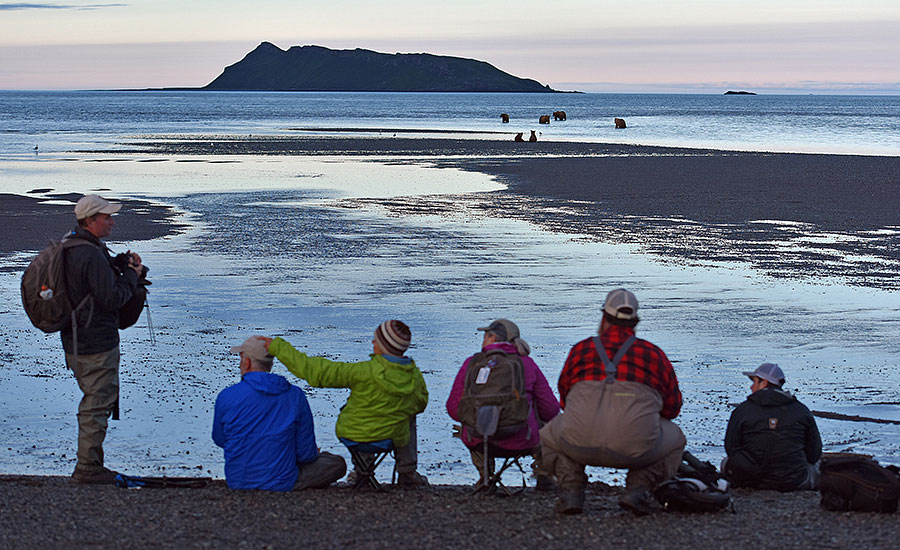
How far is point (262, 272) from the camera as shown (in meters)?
16.6

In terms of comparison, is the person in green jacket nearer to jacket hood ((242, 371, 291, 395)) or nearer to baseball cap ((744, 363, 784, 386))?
jacket hood ((242, 371, 291, 395))

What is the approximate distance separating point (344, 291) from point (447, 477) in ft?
23.7

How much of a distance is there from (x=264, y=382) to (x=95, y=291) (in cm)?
117

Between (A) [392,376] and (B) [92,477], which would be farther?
(B) [92,477]

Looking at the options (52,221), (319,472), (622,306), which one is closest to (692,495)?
(622,306)

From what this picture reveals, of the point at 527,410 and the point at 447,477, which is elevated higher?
the point at 527,410

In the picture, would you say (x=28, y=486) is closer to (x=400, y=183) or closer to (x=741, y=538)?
(x=741, y=538)

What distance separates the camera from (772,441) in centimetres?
743

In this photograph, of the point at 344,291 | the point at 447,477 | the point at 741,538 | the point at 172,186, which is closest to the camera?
the point at 741,538

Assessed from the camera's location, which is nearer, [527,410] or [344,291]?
[527,410]

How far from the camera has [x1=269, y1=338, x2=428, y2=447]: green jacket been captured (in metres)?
6.98

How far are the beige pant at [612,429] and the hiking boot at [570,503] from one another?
0.03 metres

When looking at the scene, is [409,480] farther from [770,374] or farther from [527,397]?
[770,374]

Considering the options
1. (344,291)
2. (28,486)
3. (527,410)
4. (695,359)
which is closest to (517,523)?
(527,410)
